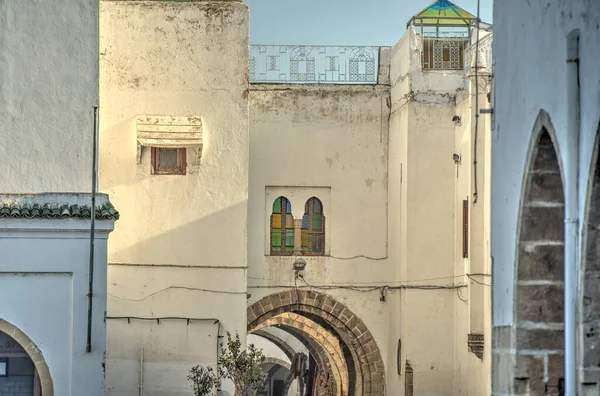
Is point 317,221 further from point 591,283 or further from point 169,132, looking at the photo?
point 591,283

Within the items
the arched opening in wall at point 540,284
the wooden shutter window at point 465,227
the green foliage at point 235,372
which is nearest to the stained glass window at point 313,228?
the wooden shutter window at point 465,227

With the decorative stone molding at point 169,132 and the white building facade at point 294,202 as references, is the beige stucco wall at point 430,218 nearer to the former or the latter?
the white building facade at point 294,202

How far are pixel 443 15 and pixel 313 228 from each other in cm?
426

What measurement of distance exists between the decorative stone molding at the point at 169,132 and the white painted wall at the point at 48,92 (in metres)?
3.20

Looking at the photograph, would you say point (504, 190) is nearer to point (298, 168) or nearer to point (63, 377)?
point (63, 377)

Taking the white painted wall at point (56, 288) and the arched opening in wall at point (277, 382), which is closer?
the white painted wall at point (56, 288)

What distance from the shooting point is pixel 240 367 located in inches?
794

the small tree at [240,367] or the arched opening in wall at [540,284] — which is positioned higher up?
the arched opening in wall at [540,284]

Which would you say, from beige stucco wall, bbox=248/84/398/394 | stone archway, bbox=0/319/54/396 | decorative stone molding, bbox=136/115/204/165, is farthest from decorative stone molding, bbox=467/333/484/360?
stone archway, bbox=0/319/54/396

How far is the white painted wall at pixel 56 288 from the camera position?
16359 millimetres

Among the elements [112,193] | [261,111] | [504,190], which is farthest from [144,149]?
[504,190]

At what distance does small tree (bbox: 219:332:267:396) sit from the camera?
20172mm

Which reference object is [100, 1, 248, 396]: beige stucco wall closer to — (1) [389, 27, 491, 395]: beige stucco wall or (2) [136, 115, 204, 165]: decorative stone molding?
(2) [136, 115, 204, 165]: decorative stone molding

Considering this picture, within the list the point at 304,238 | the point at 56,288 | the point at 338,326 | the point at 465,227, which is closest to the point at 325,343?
the point at 338,326
